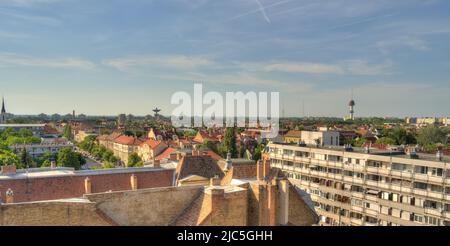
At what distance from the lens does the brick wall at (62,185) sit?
21703 millimetres

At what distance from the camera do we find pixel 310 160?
141 ft

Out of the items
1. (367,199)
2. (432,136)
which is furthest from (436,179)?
(432,136)

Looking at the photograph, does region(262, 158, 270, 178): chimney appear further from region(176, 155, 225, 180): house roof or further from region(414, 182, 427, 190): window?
region(414, 182, 427, 190): window

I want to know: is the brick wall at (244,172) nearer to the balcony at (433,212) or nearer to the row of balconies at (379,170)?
the row of balconies at (379,170)

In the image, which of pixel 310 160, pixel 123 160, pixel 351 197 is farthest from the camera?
pixel 123 160

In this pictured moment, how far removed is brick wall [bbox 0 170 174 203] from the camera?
21.7 meters

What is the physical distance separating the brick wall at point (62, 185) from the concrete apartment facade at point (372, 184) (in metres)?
21.7

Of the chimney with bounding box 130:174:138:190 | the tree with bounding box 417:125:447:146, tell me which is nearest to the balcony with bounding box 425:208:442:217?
the chimney with bounding box 130:174:138:190

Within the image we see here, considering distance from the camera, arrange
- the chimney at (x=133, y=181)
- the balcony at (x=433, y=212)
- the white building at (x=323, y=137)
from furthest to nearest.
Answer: the white building at (x=323, y=137), the balcony at (x=433, y=212), the chimney at (x=133, y=181)

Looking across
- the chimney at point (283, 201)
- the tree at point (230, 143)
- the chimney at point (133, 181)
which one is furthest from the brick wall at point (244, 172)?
the tree at point (230, 143)

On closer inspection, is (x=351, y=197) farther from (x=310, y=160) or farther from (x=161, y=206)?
(x=161, y=206)
